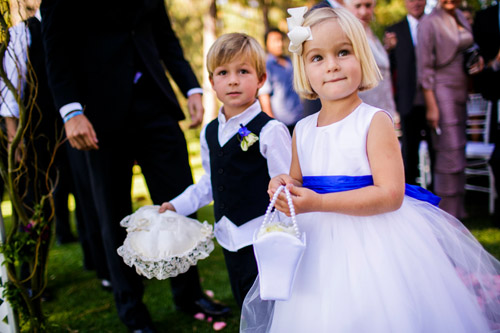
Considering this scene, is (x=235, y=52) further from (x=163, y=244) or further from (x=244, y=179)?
(x=163, y=244)

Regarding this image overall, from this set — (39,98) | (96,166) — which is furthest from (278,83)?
(96,166)

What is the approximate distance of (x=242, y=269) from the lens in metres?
2.00

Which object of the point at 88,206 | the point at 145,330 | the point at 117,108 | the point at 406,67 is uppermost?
the point at 406,67

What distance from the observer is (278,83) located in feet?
15.6

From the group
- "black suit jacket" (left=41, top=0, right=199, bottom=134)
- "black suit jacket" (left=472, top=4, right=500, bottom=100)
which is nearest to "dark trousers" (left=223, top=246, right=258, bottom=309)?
"black suit jacket" (left=41, top=0, right=199, bottom=134)

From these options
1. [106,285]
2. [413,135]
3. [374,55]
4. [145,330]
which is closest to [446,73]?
[413,135]

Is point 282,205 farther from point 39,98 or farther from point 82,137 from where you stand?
point 39,98

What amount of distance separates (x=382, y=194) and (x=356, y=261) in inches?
9.4

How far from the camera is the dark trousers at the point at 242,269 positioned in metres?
1.96

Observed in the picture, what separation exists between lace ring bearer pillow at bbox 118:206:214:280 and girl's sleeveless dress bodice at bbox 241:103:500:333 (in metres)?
0.38

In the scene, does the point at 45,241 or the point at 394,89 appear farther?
the point at 394,89

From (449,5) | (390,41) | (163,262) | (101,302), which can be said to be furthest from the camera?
(390,41)

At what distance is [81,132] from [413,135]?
11.3ft

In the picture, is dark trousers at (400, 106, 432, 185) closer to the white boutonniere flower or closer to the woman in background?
Result: the woman in background
